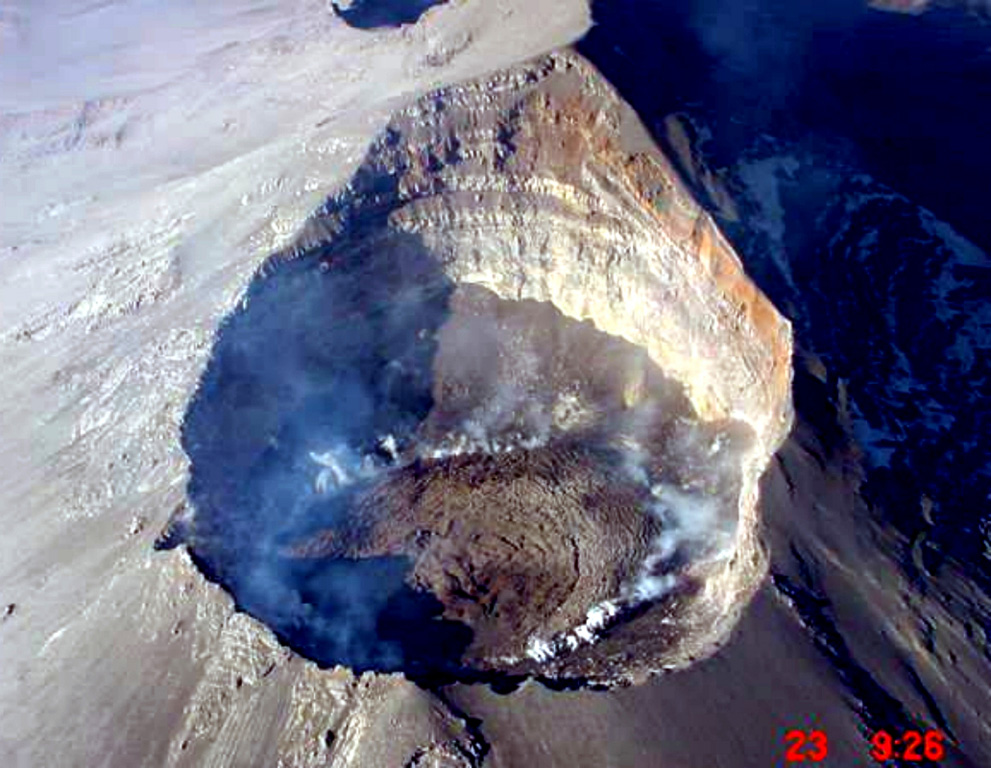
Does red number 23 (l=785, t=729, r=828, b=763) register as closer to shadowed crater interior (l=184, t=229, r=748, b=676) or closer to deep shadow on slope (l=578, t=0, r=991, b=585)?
deep shadow on slope (l=578, t=0, r=991, b=585)

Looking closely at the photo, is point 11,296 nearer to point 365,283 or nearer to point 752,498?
point 365,283

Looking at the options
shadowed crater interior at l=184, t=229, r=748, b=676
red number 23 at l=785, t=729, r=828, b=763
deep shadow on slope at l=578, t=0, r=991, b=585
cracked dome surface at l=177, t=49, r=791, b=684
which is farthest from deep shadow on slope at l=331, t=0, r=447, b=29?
red number 23 at l=785, t=729, r=828, b=763

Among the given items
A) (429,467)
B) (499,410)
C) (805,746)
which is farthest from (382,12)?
(805,746)

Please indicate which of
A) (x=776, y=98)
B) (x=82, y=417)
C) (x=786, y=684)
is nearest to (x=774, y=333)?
(x=786, y=684)

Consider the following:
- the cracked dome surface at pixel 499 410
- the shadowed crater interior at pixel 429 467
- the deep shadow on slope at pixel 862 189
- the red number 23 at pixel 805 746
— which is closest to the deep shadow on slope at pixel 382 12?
the deep shadow on slope at pixel 862 189
